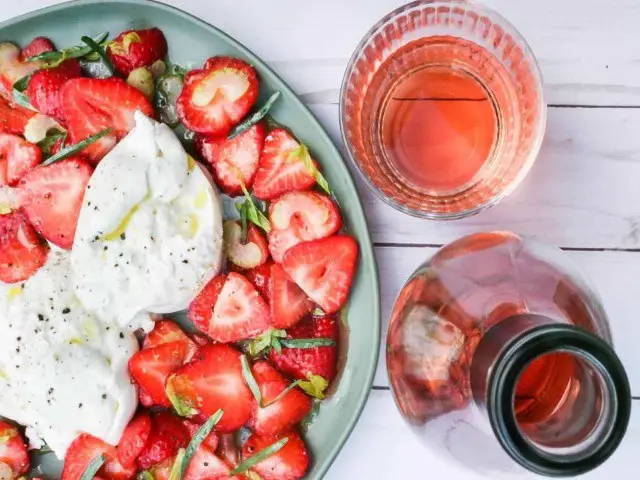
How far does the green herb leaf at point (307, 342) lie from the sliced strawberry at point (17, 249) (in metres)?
0.33

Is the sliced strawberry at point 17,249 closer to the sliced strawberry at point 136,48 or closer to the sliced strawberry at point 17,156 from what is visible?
the sliced strawberry at point 17,156

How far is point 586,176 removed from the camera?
995 millimetres

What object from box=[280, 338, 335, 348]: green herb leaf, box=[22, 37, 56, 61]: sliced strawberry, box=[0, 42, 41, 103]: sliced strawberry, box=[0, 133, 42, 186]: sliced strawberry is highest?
box=[22, 37, 56, 61]: sliced strawberry

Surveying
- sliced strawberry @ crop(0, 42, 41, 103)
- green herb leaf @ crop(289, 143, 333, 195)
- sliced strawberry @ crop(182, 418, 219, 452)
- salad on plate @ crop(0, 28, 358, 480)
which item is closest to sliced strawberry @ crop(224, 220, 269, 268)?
salad on plate @ crop(0, 28, 358, 480)

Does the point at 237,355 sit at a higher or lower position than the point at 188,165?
lower

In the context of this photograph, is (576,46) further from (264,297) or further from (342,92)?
(264,297)

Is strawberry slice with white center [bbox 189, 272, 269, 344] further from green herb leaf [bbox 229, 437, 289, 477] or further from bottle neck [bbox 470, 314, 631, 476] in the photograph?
bottle neck [bbox 470, 314, 631, 476]

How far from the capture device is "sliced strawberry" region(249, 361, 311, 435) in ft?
3.13

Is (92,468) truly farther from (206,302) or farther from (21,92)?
(21,92)

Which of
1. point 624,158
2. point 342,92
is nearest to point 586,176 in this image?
point 624,158

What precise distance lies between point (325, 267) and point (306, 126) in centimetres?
17

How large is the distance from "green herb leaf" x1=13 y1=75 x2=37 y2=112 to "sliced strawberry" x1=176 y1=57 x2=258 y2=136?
0.63 ft

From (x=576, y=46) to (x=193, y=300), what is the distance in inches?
22.5

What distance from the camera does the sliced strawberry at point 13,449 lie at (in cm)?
99
